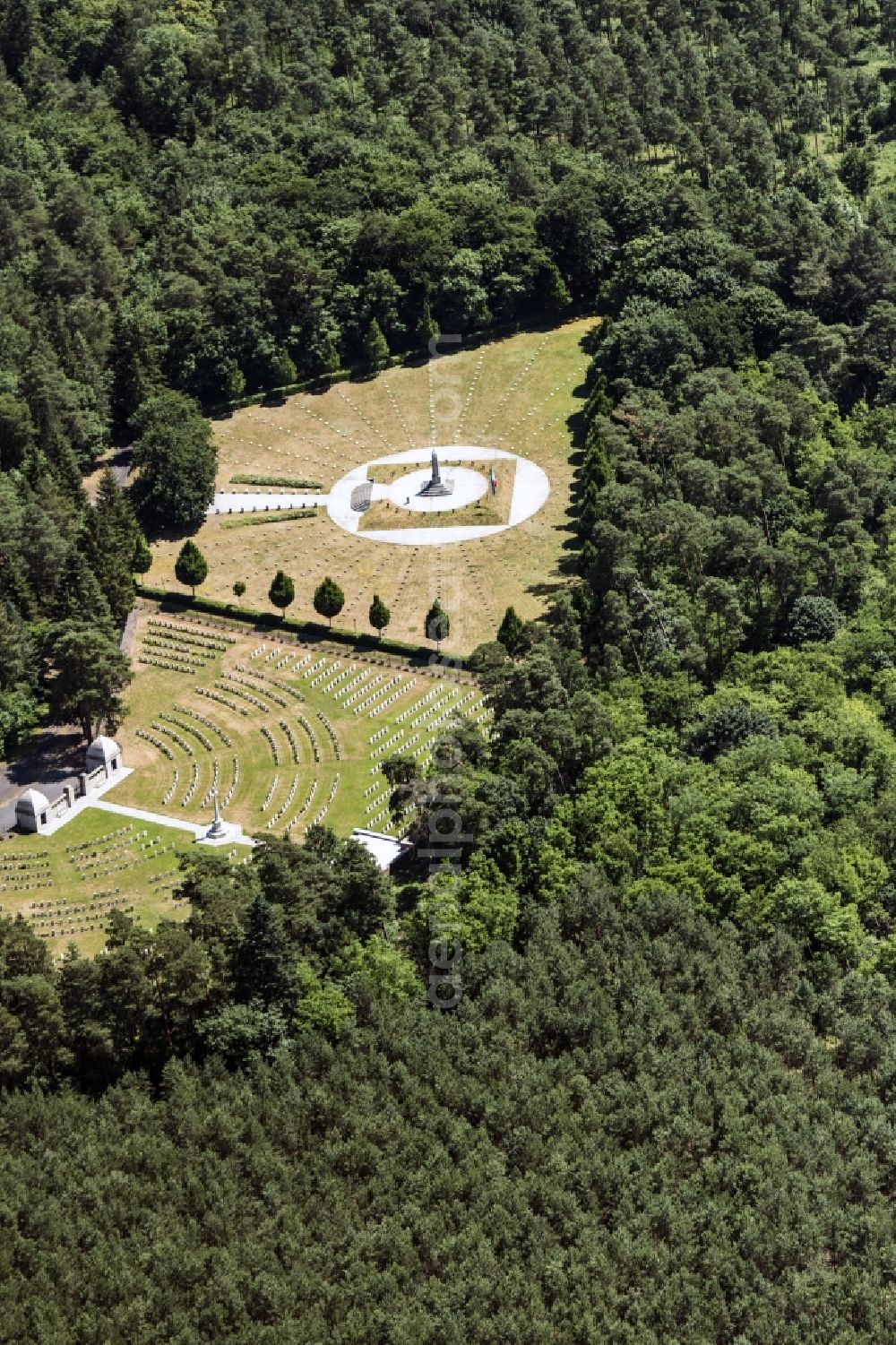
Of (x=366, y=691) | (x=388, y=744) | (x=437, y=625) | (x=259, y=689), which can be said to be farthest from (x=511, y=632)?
(x=259, y=689)

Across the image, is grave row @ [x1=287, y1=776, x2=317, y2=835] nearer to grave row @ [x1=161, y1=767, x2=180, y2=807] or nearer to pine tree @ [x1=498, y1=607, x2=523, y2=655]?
grave row @ [x1=161, y1=767, x2=180, y2=807]

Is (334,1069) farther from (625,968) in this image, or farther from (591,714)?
(591,714)

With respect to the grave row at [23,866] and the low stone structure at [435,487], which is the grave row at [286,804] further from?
the low stone structure at [435,487]

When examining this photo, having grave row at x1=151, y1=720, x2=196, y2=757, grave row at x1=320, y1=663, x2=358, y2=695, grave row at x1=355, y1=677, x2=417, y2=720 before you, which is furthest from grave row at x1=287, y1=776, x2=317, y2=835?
grave row at x1=320, y1=663, x2=358, y2=695

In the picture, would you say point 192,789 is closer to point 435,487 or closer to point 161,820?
point 161,820

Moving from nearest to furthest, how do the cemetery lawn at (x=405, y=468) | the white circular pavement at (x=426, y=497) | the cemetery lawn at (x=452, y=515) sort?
the cemetery lawn at (x=405, y=468)
the white circular pavement at (x=426, y=497)
the cemetery lawn at (x=452, y=515)

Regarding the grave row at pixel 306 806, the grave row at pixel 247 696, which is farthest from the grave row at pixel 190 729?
the grave row at pixel 306 806

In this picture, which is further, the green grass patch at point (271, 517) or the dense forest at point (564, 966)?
the green grass patch at point (271, 517)
